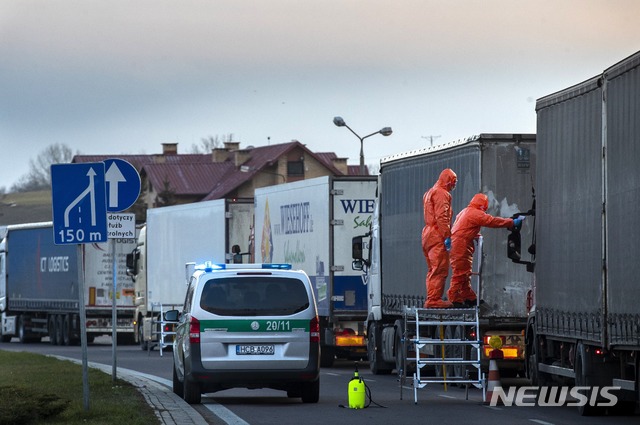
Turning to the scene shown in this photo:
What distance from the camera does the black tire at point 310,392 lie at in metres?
19.7

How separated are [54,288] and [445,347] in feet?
88.5

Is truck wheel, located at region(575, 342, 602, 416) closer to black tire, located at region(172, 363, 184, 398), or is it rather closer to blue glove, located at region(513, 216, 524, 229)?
blue glove, located at region(513, 216, 524, 229)

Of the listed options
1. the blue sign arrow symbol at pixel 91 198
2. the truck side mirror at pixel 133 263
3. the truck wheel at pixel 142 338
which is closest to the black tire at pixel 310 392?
the blue sign arrow symbol at pixel 91 198

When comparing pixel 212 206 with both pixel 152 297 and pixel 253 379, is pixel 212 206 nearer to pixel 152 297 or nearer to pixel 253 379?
pixel 152 297

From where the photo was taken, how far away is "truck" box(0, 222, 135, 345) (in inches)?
1768

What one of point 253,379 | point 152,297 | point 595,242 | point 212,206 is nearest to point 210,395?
point 253,379

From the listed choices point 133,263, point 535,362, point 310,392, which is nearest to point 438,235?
point 535,362

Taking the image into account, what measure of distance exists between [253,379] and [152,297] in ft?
73.2

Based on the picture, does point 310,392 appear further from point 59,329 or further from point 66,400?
point 59,329

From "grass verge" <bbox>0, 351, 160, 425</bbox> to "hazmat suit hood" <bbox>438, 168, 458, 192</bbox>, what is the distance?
5142mm

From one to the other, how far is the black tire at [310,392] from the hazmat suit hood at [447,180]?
3797 mm

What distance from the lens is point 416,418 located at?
56.4 ft

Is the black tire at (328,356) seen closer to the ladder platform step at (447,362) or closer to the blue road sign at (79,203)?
the ladder platform step at (447,362)

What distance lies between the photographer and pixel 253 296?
19375 mm
